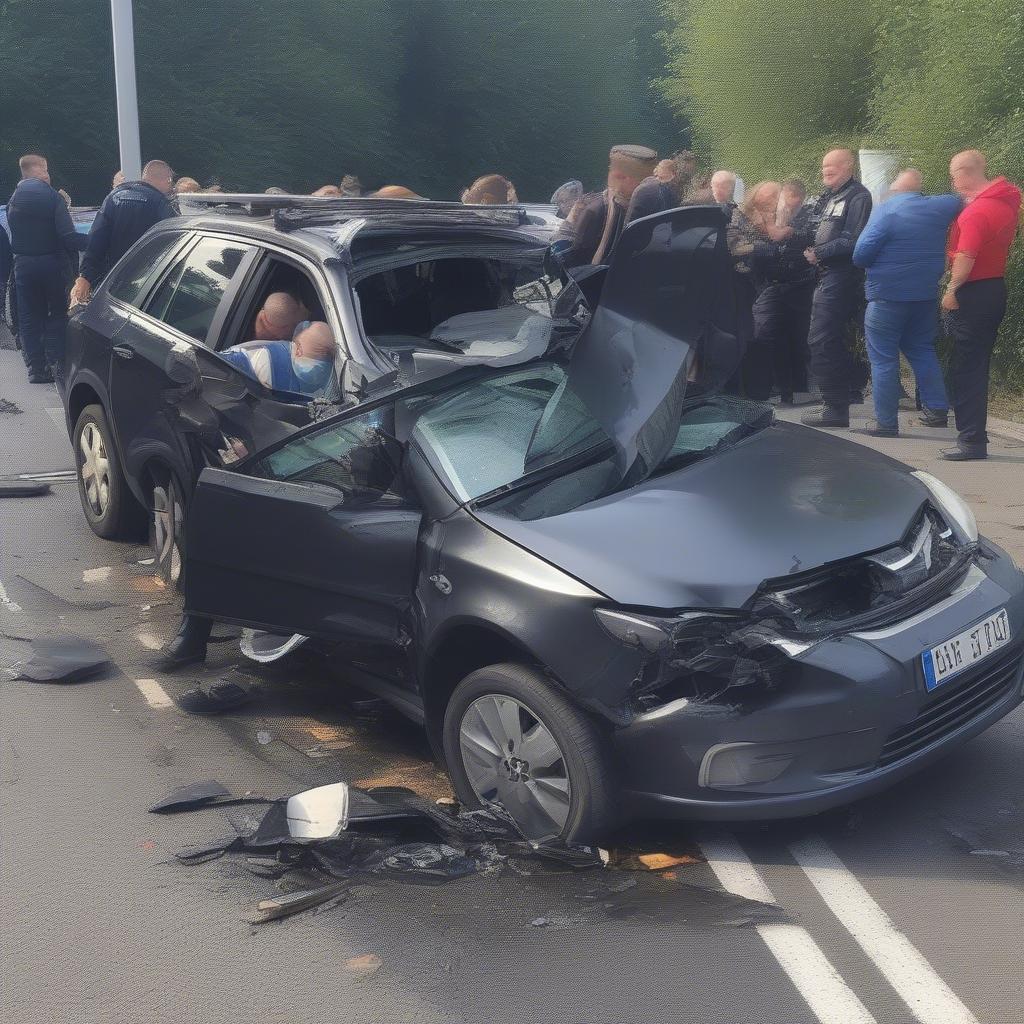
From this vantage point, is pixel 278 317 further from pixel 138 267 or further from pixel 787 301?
pixel 787 301

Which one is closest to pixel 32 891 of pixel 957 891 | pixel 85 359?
pixel 957 891

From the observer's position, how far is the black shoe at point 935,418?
10664mm

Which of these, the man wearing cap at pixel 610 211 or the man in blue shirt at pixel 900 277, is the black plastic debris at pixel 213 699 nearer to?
the man wearing cap at pixel 610 211

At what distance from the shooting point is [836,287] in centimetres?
1044

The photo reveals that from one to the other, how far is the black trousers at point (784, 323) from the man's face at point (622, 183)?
1.93m

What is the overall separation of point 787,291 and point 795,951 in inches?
335

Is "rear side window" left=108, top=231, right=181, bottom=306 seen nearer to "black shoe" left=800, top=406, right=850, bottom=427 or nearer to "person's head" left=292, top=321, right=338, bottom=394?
"person's head" left=292, top=321, right=338, bottom=394

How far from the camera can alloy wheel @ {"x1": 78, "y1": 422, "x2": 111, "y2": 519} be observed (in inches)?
296

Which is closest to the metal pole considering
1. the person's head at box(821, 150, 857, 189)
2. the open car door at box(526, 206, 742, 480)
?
the person's head at box(821, 150, 857, 189)

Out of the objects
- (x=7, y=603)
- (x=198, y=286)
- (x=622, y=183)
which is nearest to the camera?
(x=198, y=286)

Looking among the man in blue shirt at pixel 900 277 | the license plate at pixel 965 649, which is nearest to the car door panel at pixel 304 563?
the license plate at pixel 965 649

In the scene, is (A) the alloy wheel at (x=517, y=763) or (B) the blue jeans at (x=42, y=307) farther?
(B) the blue jeans at (x=42, y=307)

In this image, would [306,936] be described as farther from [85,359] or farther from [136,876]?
[85,359]

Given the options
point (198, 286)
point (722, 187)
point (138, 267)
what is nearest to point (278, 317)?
point (198, 286)
